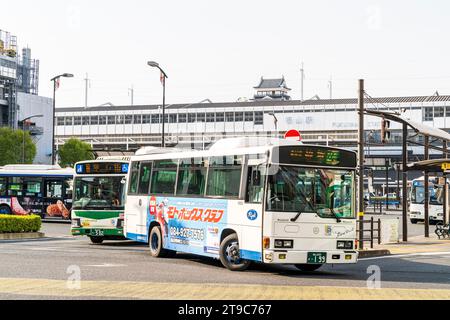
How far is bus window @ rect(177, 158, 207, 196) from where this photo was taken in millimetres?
17828

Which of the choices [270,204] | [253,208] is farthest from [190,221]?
[270,204]

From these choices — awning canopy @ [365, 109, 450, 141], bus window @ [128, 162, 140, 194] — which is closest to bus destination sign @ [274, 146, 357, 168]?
bus window @ [128, 162, 140, 194]

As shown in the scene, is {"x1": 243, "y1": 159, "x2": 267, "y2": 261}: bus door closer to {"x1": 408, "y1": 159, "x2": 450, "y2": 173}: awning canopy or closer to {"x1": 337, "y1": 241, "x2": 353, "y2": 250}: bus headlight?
{"x1": 337, "y1": 241, "x2": 353, "y2": 250}: bus headlight

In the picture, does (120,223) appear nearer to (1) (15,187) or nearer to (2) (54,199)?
(2) (54,199)

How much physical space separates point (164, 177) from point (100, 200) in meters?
5.39

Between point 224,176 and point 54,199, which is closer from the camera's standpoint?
point 224,176

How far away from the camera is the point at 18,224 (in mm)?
26766

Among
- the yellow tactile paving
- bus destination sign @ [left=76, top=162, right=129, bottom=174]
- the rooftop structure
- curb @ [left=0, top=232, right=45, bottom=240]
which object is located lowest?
curb @ [left=0, top=232, right=45, bottom=240]

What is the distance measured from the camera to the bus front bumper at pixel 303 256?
1514cm

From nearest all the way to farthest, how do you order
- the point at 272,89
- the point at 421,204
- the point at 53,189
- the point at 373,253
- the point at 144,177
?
the point at 144,177 < the point at 373,253 < the point at 53,189 < the point at 421,204 < the point at 272,89

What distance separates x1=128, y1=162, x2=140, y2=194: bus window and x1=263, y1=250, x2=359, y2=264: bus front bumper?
23.7ft

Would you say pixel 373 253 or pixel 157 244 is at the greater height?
pixel 157 244

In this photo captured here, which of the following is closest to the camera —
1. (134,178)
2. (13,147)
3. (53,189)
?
(134,178)

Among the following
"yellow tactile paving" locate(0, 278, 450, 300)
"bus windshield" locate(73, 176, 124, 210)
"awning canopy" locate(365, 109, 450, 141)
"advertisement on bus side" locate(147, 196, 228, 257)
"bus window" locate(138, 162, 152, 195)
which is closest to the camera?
"yellow tactile paving" locate(0, 278, 450, 300)
